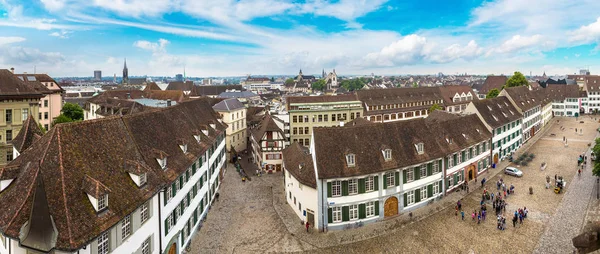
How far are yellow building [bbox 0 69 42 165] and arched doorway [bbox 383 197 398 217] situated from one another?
41650mm

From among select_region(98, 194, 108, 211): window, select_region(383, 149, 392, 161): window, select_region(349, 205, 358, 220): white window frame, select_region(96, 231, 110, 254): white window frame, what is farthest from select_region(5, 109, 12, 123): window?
select_region(383, 149, 392, 161): window

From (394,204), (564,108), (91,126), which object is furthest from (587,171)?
(564,108)

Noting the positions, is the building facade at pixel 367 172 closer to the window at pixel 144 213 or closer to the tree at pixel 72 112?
the window at pixel 144 213

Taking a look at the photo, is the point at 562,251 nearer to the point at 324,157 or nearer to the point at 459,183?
the point at 459,183

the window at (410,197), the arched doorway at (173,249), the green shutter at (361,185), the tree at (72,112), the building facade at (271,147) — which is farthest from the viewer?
the tree at (72,112)

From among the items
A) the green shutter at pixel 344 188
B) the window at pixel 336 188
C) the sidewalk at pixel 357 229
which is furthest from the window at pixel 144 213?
the green shutter at pixel 344 188

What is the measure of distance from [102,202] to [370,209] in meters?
21.2

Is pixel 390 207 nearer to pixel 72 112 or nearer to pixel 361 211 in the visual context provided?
pixel 361 211

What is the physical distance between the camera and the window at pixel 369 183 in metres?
31.9

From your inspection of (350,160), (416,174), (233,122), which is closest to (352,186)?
(350,160)

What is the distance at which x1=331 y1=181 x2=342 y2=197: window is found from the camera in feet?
102

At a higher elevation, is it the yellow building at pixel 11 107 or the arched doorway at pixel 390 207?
the yellow building at pixel 11 107

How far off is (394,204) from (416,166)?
13.1 feet

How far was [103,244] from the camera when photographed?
1797cm
